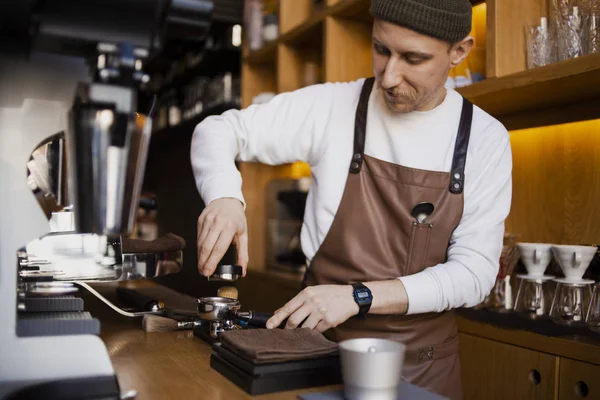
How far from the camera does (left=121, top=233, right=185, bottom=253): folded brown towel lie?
1.66 meters

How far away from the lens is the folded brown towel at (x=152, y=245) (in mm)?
1660

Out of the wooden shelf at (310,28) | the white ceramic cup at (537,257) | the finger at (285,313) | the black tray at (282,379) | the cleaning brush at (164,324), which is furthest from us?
the wooden shelf at (310,28)

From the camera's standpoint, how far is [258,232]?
391cm

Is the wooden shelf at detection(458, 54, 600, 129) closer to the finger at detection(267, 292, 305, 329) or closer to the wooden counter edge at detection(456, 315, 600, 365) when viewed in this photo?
the wooden counter edge at detection(456, 315, 600, 365)

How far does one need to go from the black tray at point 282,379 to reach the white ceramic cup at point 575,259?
128 cm

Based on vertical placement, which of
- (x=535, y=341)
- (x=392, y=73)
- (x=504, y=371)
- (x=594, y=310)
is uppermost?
(x=392, y=73)

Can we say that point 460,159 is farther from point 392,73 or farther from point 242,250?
point 242,250

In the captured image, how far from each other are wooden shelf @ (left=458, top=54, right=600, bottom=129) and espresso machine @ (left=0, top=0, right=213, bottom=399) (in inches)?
52.3

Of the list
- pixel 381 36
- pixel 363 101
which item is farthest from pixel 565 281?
pixel 381 36

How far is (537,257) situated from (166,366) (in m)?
1.48

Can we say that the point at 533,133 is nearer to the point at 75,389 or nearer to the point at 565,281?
the point at 565,281

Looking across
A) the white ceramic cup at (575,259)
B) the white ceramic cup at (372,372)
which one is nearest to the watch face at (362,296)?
the white ceramic cup at (372,372)

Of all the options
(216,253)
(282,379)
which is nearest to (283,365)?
(282,379)

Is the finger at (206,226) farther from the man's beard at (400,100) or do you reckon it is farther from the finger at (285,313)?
the man's beard at (400,100)
